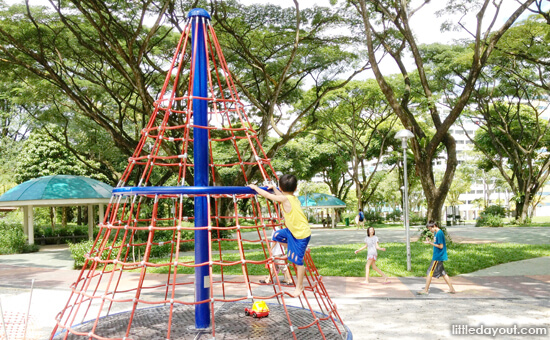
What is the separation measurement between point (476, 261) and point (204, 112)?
30.6 ft

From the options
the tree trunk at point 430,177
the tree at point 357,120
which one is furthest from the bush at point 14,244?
the tree trunk at point 430,177

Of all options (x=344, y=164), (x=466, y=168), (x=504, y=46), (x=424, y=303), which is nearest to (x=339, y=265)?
(x=424, y=303)

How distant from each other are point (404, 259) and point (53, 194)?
14.5 meters

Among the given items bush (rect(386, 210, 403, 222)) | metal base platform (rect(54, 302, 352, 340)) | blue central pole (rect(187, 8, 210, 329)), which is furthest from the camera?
bush (rect(386, 210, 403, 222))

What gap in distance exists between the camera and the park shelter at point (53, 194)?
18641 millimetres

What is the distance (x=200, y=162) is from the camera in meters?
5.05

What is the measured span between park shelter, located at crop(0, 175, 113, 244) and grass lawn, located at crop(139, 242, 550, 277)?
6899 mm

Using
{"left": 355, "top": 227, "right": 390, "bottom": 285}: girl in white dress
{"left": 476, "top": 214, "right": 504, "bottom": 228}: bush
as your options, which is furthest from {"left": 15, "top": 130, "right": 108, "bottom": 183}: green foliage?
{"left": 476, "top": 214, "right": 504, "bottom": 228}: bush

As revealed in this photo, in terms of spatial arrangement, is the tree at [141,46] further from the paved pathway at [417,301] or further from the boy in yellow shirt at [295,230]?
the boy in yellow shirt at [295,230]

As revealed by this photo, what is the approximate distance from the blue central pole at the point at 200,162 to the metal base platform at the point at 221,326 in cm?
29

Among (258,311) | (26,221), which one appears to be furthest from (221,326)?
(26,221)

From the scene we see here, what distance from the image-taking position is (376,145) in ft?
109

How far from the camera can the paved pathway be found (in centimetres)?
597

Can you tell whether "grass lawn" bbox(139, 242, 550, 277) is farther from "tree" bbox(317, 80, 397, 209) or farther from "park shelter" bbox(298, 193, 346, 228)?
"park shelter" bbox(298, 193, 346, 228)
